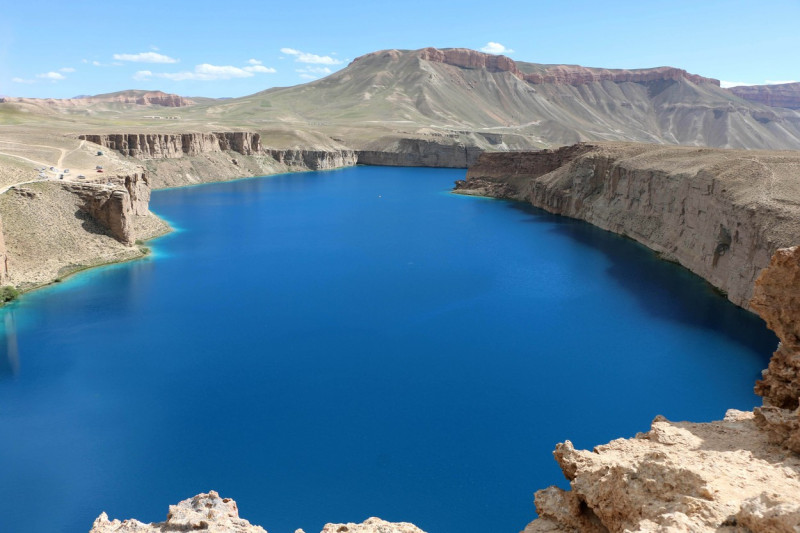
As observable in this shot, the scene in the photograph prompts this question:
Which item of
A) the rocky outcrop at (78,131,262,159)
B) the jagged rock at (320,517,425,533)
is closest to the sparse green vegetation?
the jagged rock at (320,517,425,533)

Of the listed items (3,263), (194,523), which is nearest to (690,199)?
(194,523)

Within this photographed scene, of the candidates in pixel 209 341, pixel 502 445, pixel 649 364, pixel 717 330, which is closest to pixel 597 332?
pixel 649 364

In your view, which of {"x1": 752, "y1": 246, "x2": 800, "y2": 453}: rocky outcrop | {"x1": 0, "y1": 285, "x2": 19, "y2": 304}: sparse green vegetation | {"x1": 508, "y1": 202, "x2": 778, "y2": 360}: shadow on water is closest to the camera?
{"x1": 752, "y1": 246, "x2": 800, "y2": 453}: rocky outcrop

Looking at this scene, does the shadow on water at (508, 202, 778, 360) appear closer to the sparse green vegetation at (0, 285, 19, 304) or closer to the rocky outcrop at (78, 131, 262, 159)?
the sparse green vegetation at (0, 285, 19, 304)

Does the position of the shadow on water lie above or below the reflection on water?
above

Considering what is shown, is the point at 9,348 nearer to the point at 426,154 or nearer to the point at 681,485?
the point at 681,485

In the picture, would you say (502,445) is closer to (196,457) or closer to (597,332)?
(196,457)

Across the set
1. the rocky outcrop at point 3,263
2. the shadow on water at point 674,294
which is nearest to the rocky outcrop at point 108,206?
the rocky outcrop at point 3,263
